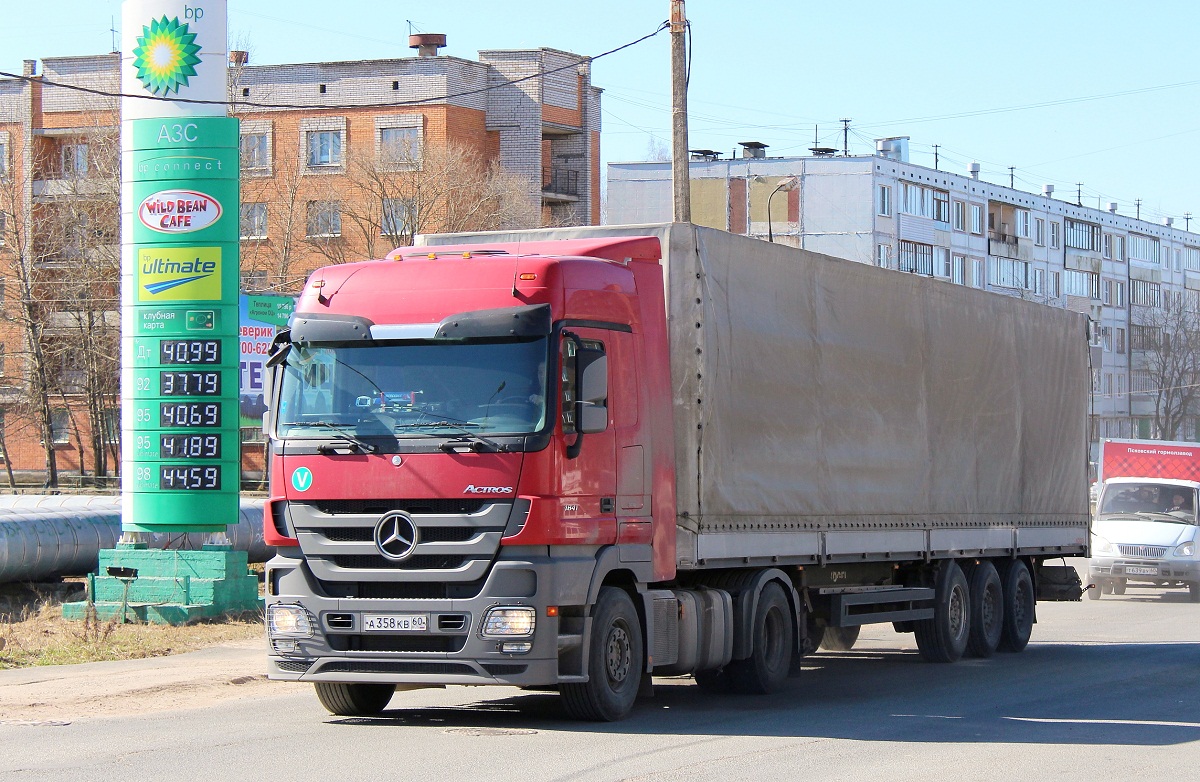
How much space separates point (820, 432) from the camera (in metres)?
14.5

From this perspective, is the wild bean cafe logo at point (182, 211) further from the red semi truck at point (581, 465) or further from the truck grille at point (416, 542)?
the truck grille at point (416, 542)

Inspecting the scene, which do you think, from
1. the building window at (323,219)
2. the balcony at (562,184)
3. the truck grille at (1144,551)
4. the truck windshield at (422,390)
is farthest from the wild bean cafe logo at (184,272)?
the balcony at (562,184)

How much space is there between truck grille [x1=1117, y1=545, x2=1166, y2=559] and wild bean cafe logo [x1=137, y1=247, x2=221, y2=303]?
57.0 feet

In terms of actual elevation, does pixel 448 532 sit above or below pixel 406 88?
below

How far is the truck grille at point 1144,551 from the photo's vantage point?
93.4ft

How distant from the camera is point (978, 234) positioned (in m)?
84.9

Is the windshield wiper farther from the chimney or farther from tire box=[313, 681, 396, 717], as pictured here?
the chimney

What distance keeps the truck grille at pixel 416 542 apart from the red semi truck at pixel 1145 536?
20890mm

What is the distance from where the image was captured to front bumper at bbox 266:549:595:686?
35.0 ft

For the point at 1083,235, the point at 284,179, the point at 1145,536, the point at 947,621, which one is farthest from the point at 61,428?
the point at 1083,235

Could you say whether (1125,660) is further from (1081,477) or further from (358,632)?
(358,632)

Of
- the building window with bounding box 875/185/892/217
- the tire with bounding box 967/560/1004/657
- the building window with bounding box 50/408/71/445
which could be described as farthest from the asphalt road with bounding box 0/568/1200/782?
the building window with bounding box 875/185/892/217

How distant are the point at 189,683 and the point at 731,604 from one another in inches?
201

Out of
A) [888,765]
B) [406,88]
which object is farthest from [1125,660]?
[406,88]
